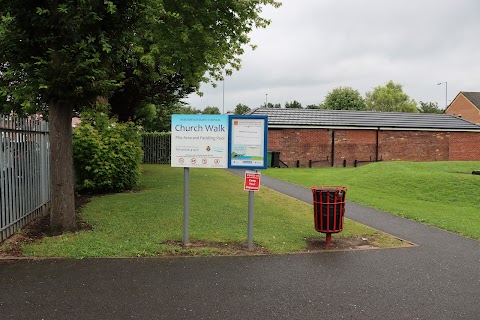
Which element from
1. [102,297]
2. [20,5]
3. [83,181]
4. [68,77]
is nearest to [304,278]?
[102,297]

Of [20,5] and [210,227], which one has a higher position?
[20,5]

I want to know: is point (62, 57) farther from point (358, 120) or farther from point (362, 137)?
point (358, 120)

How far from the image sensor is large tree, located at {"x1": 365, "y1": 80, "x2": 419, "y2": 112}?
78.5 metres

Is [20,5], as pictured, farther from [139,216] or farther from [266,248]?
[266,248]

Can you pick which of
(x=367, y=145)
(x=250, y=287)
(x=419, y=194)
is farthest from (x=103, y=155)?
(x=367, y=145)

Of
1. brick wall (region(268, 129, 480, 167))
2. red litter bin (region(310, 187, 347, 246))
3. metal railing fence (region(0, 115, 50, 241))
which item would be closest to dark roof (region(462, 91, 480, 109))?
brick wall (region(268, 129, 480, 167))

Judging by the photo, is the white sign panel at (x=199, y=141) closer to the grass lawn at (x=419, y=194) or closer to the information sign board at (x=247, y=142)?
the information sign board at (x=247, y=142)

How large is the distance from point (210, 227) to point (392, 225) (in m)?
4.01

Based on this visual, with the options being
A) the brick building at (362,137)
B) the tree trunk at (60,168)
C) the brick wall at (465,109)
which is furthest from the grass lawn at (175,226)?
the brick wall at (465,109)

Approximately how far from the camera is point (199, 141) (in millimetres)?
6621

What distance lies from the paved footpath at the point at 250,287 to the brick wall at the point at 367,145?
21815mm

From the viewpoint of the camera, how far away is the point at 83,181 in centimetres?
1212

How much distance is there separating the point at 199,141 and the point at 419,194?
34.2 ft

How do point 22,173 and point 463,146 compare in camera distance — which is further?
point 463,146
